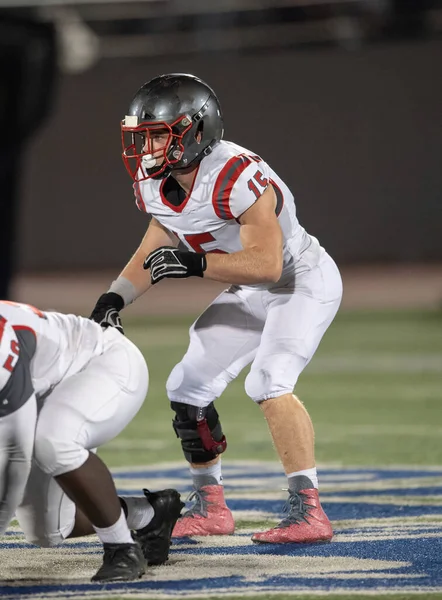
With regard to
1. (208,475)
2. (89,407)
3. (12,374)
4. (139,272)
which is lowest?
(208,475)

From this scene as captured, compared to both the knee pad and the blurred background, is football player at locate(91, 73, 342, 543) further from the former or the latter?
the blurred background

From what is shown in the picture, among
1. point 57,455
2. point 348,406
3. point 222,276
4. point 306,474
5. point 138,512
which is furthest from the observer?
point 348,406

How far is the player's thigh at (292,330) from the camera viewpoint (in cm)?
411

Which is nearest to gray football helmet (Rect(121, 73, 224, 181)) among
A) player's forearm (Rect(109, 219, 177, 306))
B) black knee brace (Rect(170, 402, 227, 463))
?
player's forearm (Rect(109, 219, 177, 306))

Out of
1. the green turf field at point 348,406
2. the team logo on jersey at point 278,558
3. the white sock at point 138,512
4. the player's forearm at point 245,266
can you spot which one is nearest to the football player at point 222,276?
the player's forearm at point 245,266

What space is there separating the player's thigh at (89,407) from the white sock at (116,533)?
230 mm

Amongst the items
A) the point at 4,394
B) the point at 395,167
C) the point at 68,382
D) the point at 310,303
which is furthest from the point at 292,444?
the point at 395,167

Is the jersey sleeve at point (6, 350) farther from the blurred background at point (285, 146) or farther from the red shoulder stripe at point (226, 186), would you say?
the blurred background at point (285, 146)

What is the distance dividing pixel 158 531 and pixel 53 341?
0.75 m

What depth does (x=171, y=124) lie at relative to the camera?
13.2 ft

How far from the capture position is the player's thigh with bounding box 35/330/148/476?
10.4ft

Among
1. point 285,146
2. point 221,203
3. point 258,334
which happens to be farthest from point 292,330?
point 285,146

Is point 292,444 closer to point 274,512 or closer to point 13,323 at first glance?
point 274,512

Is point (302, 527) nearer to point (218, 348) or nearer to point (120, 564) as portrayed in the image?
point (218, 348)
